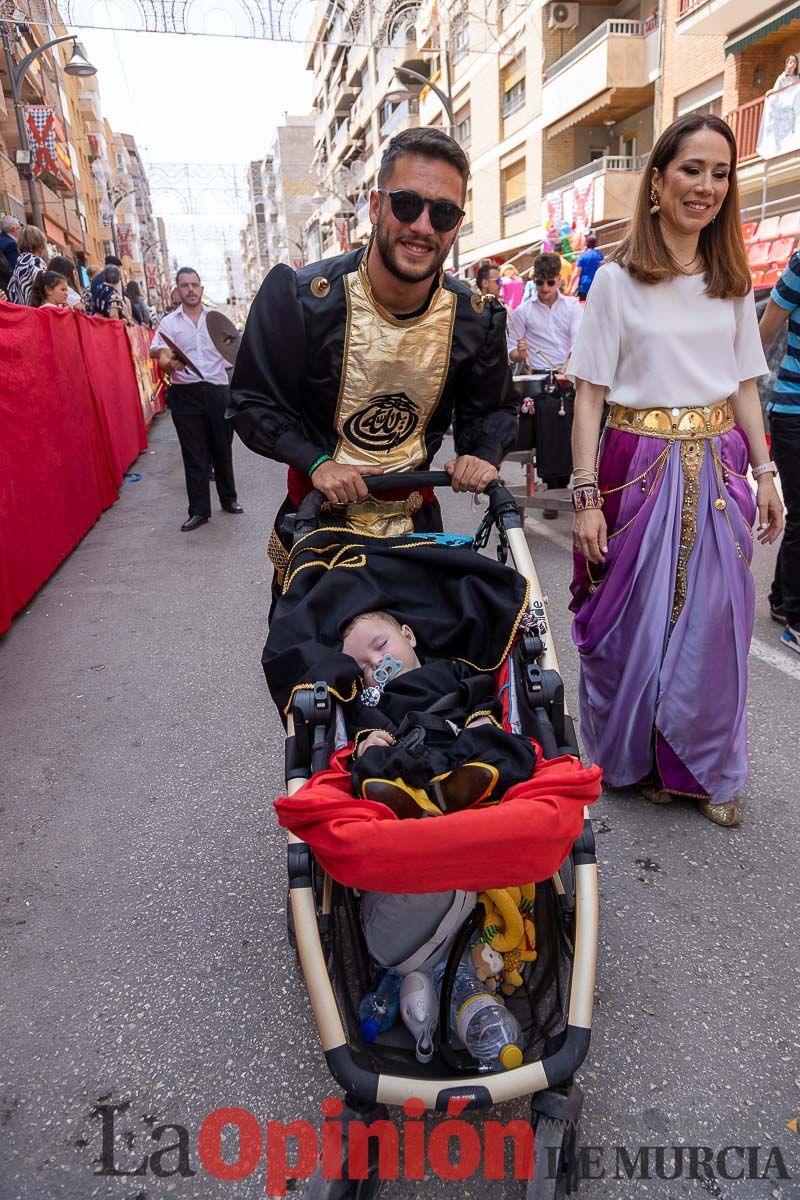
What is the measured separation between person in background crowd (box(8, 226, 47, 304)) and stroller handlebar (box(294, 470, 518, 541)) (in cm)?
712

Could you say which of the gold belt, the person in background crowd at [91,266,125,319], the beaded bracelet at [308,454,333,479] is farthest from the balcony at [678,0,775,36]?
the beaded bracelet at [308,454,333,479]

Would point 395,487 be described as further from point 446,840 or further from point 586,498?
point 446,840

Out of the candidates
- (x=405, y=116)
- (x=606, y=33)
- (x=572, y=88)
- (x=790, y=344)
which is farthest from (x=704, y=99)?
(x=405, y=116)

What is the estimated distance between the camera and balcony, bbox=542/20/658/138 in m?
19.5

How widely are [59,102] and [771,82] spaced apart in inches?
1268

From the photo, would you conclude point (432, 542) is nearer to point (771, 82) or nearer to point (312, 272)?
point (312, 272)

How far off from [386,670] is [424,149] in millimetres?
1405

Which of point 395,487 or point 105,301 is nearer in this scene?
point 395,487

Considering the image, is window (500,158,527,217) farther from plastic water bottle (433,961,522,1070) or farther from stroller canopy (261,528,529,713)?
plastic water bottle (433,961,522,1070)

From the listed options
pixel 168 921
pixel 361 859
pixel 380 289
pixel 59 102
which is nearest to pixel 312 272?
pixel 380 289

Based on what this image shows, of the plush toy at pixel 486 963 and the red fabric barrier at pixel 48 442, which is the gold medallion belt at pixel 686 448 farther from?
the red fabric barrier at pixel 48 442

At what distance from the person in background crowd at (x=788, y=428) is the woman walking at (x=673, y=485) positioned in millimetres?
1208

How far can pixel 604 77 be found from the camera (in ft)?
64.8

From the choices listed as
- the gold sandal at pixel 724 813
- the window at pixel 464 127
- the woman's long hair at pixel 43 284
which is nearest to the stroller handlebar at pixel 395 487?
the gold sandal at pixel 724 813
